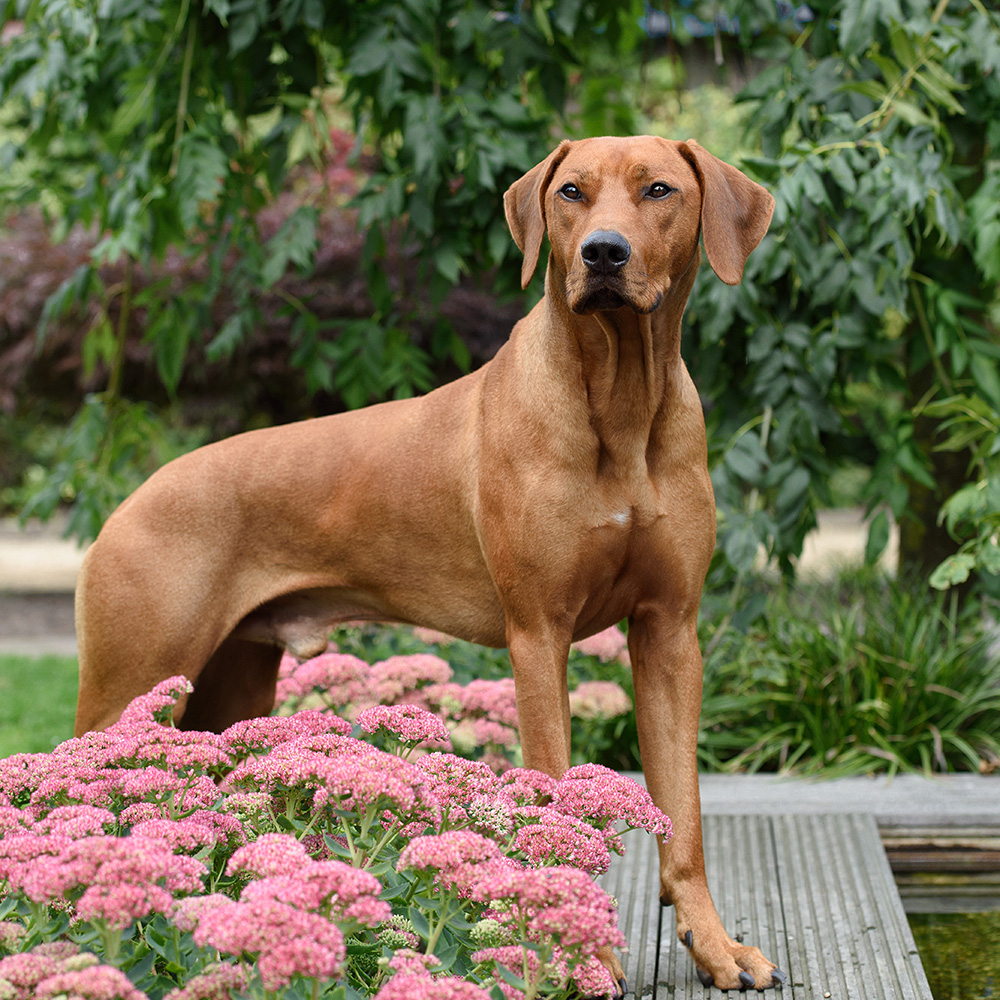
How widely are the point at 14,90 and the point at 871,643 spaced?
12.8 feet

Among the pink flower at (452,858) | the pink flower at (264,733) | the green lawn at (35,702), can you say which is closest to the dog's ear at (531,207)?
the pink flower at (264,733)

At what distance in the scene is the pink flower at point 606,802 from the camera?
1977 millimetres

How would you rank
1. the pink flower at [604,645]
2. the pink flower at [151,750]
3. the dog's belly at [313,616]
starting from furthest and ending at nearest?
the pink flower at [604,645]
the dog's belly at [313,616]
the pink flower at [151,750]

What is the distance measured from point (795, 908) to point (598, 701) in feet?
3.59

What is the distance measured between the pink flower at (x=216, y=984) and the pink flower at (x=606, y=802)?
27.0 inches

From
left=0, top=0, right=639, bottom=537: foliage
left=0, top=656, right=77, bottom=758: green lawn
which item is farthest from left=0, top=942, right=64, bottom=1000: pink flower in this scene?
left=0, top=656, right=77, bottom=758: green lawn

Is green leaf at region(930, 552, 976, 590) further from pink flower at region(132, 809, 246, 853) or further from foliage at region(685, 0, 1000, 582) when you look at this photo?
pink flower at region(132, 809, 246, 853)

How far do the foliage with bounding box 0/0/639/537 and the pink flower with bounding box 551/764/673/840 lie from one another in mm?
2332

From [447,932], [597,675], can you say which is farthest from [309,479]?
[597,675]

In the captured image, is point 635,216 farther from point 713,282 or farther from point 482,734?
point 482,734

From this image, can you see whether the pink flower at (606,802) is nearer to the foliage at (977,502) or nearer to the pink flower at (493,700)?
the pink flower at (493,700)

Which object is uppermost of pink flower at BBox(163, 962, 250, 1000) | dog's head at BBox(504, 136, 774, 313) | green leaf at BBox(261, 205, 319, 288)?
green leaf at BBox(261, 205, 319, 288)

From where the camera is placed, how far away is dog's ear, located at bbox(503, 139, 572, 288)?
101 inches

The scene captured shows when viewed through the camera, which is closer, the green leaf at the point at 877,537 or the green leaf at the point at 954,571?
the green leaf at the point at 954,571
